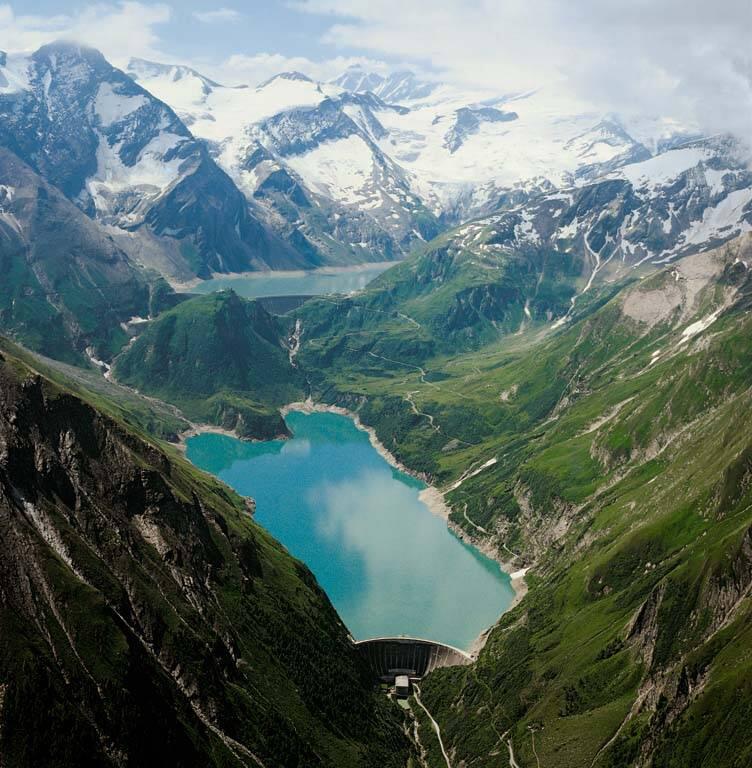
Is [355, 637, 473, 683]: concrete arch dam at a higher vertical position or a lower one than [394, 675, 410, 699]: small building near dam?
higher

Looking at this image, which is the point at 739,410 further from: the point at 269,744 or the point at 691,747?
the point at 269,744

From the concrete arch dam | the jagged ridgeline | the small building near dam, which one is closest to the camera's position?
the jagged ridgeline

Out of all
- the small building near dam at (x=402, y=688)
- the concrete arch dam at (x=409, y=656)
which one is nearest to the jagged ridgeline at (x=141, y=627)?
the small building near dam at (x=402, y=688)

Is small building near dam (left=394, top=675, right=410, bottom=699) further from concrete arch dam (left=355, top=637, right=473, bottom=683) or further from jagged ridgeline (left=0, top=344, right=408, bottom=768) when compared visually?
jagged ridgeline (left=0, top=344, right=408, bottom=768)

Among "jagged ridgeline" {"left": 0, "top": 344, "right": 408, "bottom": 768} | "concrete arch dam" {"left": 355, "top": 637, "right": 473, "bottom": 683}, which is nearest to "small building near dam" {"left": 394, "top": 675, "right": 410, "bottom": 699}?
"concrete arch dam" {"left": 355, "top": 637, "right": 473, "bottom": 683}

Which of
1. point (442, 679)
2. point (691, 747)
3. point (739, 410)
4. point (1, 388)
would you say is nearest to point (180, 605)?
point (1, 388)

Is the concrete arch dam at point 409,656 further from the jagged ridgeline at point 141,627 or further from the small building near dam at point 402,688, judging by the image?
the jagged ridgeline at point 141,627
